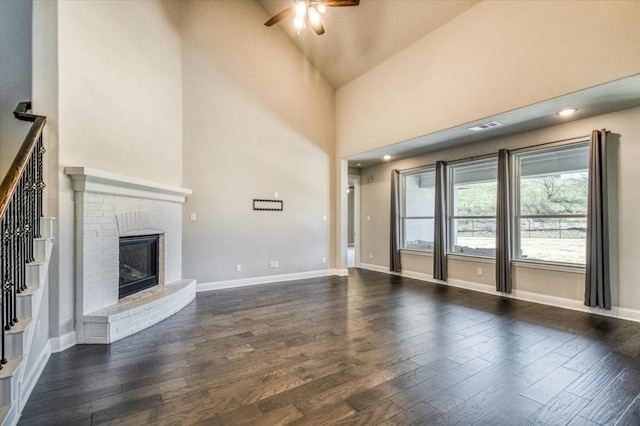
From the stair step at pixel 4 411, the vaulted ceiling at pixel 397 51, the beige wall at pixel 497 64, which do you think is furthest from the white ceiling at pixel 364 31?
the stair step at pixel 4 411

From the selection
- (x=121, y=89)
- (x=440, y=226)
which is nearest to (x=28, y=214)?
(x=121, y=89)

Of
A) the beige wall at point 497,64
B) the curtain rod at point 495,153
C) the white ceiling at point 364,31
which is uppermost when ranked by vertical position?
the white ceiling at point 364,31

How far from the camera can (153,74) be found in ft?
14.1

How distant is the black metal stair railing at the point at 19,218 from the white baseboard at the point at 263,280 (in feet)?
9.59

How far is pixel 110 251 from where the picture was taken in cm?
340

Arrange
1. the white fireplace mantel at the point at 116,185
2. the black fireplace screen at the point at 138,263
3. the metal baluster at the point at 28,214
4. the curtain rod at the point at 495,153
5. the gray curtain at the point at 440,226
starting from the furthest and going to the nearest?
1. the gray curtain at the point at 440,226
2. the curtain rod at the point at 495,153
3. the black fireplace screen at the point at 138,263
4. the white fireplace mantel at the point at 116,185
5. the metal baluster at the point at 28,214

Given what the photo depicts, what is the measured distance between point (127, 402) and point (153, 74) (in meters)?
4.05

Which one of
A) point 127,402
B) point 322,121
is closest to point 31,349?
point 127,402

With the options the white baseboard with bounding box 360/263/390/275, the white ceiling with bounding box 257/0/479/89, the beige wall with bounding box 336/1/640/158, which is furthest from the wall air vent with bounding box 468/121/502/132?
the white baseboard with bounding box 360/263/390/275

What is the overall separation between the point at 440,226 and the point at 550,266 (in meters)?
1.84

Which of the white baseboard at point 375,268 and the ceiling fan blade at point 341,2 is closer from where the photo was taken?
the ceiling fan blade at point 341,2

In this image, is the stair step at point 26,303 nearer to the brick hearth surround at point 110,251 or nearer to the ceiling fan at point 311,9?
the brick hearth surround at point 110,251

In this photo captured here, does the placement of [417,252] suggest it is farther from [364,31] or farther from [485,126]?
[364,31]

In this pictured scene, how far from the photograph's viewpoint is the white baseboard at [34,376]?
6.64ft
